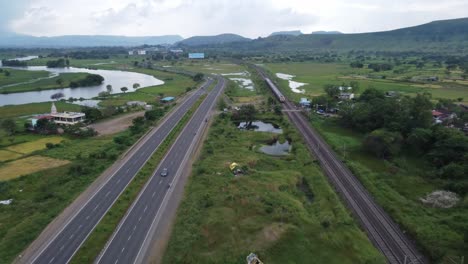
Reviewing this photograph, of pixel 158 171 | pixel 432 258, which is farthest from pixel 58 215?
pixel 432 258

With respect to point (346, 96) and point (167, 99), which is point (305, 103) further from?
point (167, 99)

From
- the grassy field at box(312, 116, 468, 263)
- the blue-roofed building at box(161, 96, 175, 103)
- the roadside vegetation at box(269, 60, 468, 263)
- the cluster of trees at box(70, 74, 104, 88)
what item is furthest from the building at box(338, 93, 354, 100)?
the cluster of trees at box(70, 74, 104, 88)

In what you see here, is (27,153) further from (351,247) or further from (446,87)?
(446,87)

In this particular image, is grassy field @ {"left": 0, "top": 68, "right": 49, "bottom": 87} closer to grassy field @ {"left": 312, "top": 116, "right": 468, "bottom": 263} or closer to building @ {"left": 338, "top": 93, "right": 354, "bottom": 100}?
building @ {"left": 338, "top": 93, "right": 354, "bottom": 100}

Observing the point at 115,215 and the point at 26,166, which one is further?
the point at 26,166

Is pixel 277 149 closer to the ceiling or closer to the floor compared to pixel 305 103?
closer to the floor

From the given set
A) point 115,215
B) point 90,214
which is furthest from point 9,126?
point 115,215

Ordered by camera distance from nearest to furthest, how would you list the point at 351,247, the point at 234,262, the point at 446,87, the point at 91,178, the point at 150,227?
1. the point at 234,262
2. the point at 351,247
3. the point at 150,227
4. the point at 91,178
5. the point at 446,87
